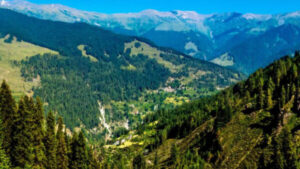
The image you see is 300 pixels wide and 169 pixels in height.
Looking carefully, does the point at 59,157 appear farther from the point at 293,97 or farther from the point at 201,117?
the point at 201,117

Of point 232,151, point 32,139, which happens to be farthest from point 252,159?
point 32,139

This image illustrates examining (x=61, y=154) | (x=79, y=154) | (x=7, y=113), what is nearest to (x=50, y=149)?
(x=61, y=154)

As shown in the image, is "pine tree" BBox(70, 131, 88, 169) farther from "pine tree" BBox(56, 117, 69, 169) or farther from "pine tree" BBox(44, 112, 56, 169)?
"pine tree" BBox(44, 112, 56, 169)

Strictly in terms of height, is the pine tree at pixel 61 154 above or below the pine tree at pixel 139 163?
above

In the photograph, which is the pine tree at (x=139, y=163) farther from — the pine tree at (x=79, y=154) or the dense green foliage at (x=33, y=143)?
the pine tree at (x=79, y=154)

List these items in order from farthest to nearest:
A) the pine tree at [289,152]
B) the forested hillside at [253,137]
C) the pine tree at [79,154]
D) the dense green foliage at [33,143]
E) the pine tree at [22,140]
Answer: the forested hillside at [253,137] → the pine tree at [289,152] → the pine tree at [79,154] → the dense green foliage at [33,143] → the pine tree at [22,140]

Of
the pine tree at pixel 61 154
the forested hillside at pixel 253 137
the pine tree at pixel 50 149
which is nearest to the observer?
the pine tree at pixel 50 149

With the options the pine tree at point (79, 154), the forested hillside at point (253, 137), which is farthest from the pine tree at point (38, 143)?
the forested hillside at point (253, 137)

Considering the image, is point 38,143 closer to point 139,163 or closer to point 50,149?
point 50,149

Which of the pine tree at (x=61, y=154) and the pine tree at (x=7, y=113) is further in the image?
the pine tree at (x=61, y=154)
